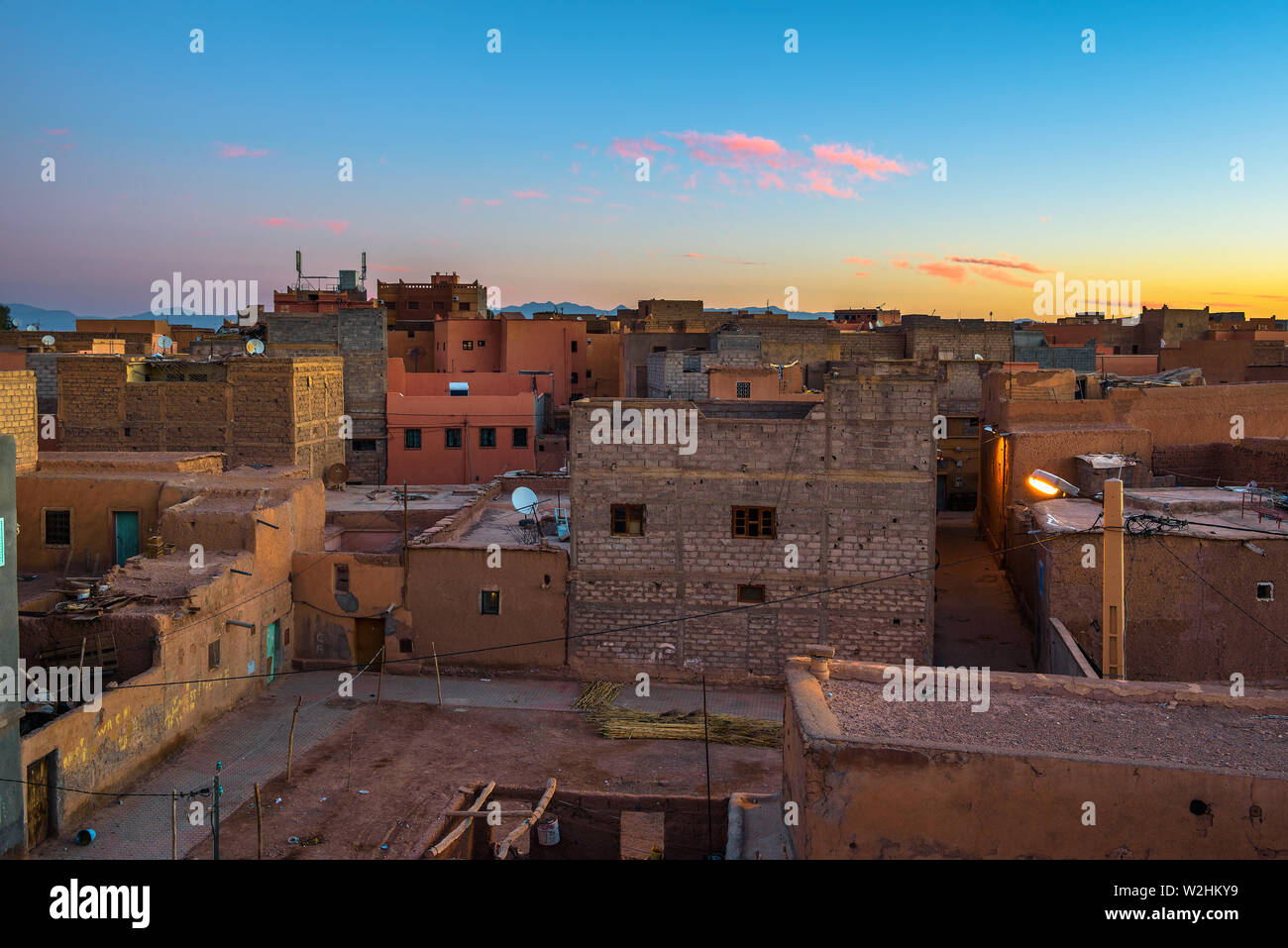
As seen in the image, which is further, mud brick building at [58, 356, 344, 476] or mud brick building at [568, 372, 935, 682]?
mud brick building at [58, 356, 344, 476]

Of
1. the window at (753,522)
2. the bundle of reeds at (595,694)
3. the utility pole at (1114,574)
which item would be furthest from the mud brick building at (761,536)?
the utility pole at (1114,574)

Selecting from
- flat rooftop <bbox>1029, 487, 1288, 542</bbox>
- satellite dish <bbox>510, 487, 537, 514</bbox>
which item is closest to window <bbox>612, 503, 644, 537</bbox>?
satellite dish <bbox>510, 487, 537, 514</bbox>

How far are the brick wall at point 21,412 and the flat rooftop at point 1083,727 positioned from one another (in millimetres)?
18210

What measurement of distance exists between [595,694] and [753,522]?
14.8 ft

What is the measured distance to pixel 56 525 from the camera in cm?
2088

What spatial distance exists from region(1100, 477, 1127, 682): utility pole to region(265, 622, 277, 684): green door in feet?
49.7

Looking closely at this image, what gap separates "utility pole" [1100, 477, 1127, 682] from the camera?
12453mm

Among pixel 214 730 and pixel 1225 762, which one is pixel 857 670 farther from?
pixel 214 730

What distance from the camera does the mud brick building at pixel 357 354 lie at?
37031mm

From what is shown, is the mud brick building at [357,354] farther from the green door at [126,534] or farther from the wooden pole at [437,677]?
the wooden pole at [437,677]

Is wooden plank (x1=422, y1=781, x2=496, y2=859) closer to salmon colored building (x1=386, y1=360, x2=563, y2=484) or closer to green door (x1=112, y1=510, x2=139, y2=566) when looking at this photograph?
green door (x1=112, y1=510, x2=139, y2=566)
